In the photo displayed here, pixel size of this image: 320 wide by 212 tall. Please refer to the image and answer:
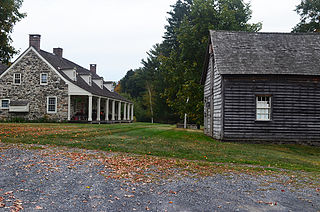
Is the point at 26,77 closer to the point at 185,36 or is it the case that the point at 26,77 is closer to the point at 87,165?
the point at 185,36

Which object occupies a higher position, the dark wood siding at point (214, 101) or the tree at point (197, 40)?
the tree at point (197, 40)

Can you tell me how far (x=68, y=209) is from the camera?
4082mm

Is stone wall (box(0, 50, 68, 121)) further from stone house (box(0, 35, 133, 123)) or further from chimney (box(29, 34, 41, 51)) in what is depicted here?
chimney (box(29, 34, 41, 51))

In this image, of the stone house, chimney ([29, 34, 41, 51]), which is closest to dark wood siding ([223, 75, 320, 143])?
the stone house

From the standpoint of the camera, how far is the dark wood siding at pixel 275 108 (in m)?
15.1

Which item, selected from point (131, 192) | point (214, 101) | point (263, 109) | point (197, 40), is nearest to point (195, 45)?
point (197, 40)

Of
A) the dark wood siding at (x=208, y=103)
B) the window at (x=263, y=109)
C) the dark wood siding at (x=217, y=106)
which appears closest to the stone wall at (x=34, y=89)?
the dark wood siding at (x=208, y=103)

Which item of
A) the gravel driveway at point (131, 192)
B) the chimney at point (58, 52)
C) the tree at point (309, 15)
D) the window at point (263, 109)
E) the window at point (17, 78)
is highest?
the tree at point (309, 15)

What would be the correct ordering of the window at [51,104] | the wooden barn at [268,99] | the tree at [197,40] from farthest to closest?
the window at [51,104]
the tree at [197,40]
the wooden barn at [268,99]

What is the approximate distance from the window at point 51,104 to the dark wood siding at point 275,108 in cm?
1672

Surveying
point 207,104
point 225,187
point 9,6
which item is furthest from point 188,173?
point 9,6

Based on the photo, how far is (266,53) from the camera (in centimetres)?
1630

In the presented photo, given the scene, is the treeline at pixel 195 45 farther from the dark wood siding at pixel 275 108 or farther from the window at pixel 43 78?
the window at pixel 43 78

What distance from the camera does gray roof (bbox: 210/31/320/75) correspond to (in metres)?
15.1
